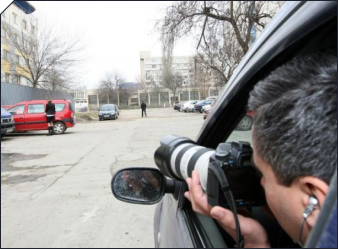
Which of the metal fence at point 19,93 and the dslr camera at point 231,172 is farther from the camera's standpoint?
the metal fence at point 19,93

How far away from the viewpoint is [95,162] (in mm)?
7367

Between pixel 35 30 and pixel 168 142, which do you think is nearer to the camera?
pixel 168 142

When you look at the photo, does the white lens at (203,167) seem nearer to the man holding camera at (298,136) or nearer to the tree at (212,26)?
the man holding camera at (298,136)

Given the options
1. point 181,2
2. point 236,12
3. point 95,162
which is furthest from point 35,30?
point 95,162

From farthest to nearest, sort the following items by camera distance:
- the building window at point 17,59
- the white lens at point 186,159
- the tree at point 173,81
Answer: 1. the tree at point 173,81
2. the building window at point 17,59
3. the white lens at point 186,159

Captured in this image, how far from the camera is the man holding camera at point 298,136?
24.6 inches

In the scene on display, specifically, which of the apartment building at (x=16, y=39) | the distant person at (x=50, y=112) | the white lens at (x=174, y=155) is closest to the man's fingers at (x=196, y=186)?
the white lens at (x=174, y=155)

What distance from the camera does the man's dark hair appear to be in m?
0.63

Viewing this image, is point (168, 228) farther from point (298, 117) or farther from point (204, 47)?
point (204, 47)

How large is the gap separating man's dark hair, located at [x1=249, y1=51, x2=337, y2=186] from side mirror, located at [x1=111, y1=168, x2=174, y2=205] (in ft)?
2.25

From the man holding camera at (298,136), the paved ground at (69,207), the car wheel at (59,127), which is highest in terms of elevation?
the man holding camera at (298,136)

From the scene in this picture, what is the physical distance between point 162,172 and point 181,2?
47.3 ft

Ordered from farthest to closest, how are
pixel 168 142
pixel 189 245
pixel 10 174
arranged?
1. pixel 10 174
2. pixel 168 142
3. pixel 189 245

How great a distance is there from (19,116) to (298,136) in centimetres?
1404
